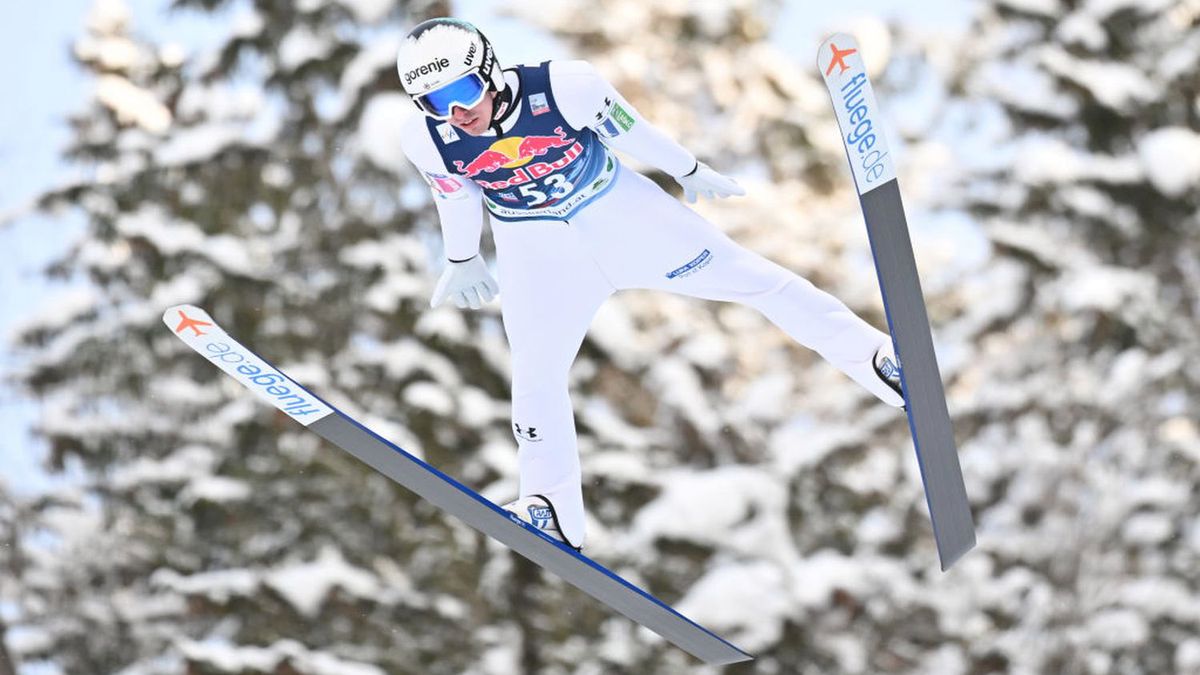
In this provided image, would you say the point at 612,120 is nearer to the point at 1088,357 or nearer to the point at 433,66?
the point at 433,66

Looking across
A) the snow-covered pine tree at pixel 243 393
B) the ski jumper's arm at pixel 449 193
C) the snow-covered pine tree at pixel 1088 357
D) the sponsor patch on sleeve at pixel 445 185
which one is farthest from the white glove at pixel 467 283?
the snow-covered pine tree at pixel 1088 357

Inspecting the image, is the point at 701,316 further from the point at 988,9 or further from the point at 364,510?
the point at 988,9

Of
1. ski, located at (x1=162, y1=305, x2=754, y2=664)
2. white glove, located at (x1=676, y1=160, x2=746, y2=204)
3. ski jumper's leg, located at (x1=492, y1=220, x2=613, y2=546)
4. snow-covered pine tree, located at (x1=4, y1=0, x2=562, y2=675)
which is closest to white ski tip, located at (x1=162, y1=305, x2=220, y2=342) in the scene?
ski, located at (x1=162, y1=305, x2=754, y2=664)

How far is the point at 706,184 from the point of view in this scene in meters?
3.59

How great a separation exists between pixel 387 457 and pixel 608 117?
3.36ft

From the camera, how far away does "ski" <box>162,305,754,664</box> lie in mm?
3742

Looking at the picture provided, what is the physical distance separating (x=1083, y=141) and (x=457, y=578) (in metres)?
5.33

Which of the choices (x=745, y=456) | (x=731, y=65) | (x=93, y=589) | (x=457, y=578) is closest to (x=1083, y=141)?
(x=731, y=65)

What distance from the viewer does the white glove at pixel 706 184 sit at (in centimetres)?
358

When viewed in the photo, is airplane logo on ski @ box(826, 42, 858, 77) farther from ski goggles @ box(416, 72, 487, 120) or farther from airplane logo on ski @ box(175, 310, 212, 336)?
airplane logo on ski @ box(175, 310, 212, 336)

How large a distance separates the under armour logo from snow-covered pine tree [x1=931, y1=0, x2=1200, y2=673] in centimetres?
759

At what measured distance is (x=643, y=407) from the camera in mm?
10945

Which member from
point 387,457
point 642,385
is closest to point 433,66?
point 387,457

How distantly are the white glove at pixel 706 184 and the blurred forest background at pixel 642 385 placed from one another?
5814 mm
